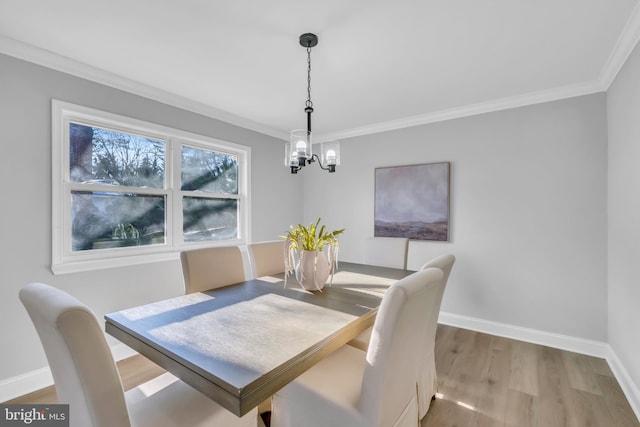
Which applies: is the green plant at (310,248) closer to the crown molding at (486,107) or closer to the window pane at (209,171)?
the window pane at (209,171)

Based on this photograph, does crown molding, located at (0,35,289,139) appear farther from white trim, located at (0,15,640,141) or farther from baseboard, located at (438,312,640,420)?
baseboard, located at (438,312,640,420)

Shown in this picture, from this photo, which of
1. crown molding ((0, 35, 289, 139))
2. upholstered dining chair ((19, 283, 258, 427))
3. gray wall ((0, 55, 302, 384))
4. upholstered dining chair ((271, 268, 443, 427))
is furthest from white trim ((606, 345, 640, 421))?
crown molding ((0, 35, 289, 139))

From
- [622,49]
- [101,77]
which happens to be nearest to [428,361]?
[622,49]

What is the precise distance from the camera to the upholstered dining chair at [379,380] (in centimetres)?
108

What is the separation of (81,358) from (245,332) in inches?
22.6

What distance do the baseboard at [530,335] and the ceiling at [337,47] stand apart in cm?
230

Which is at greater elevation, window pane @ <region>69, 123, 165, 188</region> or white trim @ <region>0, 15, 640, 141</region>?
white trim @ <region>0, 15, 640, 141</region>

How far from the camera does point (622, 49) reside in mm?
2020

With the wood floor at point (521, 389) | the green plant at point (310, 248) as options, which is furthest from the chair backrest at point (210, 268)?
the wood floor at point (521, 389)

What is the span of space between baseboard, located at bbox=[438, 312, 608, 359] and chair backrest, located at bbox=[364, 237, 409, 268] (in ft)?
3.58

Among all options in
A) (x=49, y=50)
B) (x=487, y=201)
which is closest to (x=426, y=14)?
(x=487, y=201)

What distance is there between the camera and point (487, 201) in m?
3.09

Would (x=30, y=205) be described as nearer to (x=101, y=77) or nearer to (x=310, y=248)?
(x=101, y=77)

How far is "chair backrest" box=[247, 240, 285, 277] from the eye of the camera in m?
2.52
